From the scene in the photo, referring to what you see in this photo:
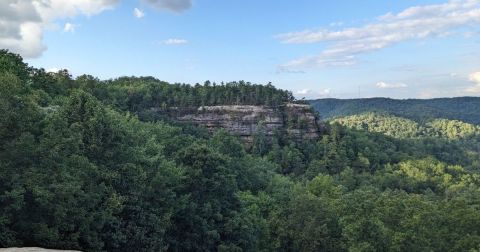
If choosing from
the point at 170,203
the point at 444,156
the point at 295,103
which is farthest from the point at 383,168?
the point at 170,203

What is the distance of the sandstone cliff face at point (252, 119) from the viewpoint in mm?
147000

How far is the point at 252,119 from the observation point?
149 m

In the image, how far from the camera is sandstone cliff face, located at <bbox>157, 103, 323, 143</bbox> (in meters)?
147

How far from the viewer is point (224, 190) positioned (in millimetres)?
43125

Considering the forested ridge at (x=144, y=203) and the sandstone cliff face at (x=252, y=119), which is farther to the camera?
the sandstone cliff face at (x=252, y=119)

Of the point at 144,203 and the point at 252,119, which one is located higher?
the point at 252,119

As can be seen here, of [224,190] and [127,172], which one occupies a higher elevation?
[127,172]

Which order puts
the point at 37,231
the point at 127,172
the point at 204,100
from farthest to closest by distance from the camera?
1. the point at 204,100
2. the point at 127,172
3. the point at 37,231

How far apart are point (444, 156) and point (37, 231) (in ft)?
592

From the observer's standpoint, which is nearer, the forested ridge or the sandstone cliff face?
the forested ridge

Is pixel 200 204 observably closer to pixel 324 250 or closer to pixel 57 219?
pixel 324 250

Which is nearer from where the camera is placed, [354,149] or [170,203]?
[170,203]

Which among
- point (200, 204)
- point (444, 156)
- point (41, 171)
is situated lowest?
point (444, 156)

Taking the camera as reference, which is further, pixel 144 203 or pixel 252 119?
pixel 252 119
